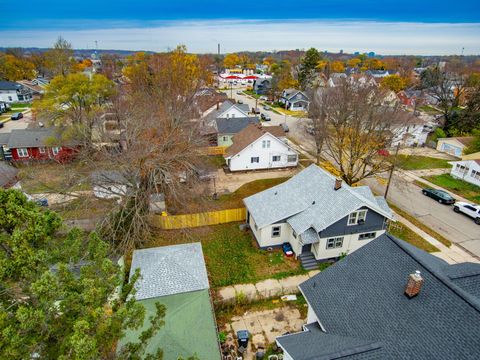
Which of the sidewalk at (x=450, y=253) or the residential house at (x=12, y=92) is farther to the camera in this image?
the residential house at (x=12, y=92)

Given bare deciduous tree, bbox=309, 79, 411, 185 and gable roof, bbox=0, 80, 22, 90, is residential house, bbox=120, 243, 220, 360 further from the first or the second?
gable roof, bbox=0, 80, 22, 90

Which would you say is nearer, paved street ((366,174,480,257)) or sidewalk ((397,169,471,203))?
paved street ((366,174,480,257))

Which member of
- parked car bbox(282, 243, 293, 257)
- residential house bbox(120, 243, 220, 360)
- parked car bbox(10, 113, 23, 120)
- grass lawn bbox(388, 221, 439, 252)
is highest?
parked car bbox(10, 113, 23, 120)

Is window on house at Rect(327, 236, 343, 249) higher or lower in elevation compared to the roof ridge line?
lower

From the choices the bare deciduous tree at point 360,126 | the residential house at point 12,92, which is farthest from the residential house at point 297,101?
the residential house at point 12,92

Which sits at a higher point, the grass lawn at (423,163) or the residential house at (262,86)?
the residential house at (262,86)

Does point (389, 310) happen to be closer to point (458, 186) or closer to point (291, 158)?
point (291, 158)

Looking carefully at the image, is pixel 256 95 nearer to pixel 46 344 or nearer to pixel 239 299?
pixel 239 299

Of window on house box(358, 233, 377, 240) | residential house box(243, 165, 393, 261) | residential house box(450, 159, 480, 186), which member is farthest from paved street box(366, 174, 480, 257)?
window on house box(358, 233, 377, 240)

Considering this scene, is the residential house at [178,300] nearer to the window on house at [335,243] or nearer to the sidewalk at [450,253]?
the window on house at [335,243]
